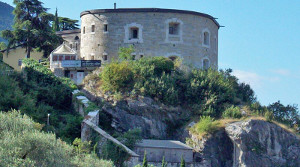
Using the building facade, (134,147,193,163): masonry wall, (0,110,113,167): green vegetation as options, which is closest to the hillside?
the building facade

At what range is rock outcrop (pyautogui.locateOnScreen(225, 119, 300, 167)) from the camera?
124 ft

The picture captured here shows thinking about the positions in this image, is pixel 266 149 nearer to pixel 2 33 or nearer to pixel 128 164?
pixel 128 164

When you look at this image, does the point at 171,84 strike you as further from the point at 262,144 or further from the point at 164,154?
the point at 262,144

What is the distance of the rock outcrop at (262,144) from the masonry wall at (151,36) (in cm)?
1144

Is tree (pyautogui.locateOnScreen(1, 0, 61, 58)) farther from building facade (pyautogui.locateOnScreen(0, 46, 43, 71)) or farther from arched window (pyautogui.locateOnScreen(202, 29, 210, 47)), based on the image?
arched window (pyautogui.locateOnScreen(202, 29, 210, 47))

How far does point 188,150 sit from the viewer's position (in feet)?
123

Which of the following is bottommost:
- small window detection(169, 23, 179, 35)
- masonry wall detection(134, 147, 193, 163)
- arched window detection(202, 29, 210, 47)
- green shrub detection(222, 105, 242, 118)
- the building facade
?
masonry wall detection(134, 147, 193, 163)

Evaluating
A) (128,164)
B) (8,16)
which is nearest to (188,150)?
(128,164)

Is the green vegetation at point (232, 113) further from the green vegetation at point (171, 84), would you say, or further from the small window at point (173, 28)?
the small window at point (173, 28)

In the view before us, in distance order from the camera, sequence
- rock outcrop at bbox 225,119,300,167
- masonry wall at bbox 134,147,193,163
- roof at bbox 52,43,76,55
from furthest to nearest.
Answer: roof at bbox 52,43,76,55 → rock outcrop at bbox 225,119,300,167 → masonry wall at bbox 134,147,193,163

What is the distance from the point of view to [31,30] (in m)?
52.3

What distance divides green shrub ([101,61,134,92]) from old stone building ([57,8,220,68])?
21.7 ft

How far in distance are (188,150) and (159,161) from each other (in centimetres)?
209

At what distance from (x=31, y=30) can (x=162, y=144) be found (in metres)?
20.7
